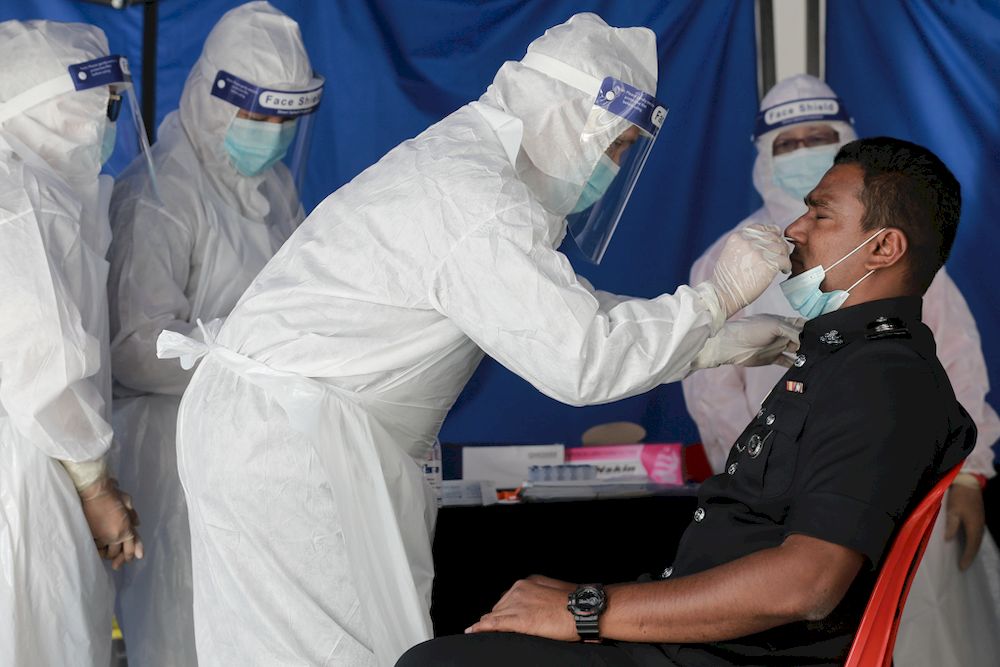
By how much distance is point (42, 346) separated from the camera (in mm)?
2184

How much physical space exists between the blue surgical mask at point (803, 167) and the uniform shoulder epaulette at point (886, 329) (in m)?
1.58

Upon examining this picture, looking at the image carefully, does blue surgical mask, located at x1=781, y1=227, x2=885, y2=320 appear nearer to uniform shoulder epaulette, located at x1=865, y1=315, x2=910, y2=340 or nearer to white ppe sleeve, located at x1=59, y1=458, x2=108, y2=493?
uniform shoulder epaulette, located at x1=865, y1=315, x2=910, y2=340

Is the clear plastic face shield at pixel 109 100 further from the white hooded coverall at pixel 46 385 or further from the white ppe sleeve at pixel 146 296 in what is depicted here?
the white ppe sleeve at pixel 146 296

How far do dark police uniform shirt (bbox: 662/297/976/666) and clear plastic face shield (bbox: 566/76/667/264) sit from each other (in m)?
0.52

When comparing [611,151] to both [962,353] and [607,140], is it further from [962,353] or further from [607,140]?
[962,353]

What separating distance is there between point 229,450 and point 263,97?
1179 mm

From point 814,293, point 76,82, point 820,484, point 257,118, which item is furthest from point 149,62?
point 820,484

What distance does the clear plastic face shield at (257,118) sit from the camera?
9.34ft

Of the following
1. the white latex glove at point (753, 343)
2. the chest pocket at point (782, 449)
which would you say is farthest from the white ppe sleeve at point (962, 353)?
the chest pocket at point (782, 449)

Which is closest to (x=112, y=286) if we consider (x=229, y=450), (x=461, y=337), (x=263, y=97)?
(x=263, y=97)

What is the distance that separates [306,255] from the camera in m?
2.01

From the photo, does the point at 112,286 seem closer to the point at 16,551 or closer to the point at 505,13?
the point at 16,551

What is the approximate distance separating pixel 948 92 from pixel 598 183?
5.87 ft

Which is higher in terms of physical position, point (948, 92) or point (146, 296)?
point (948, 92)
